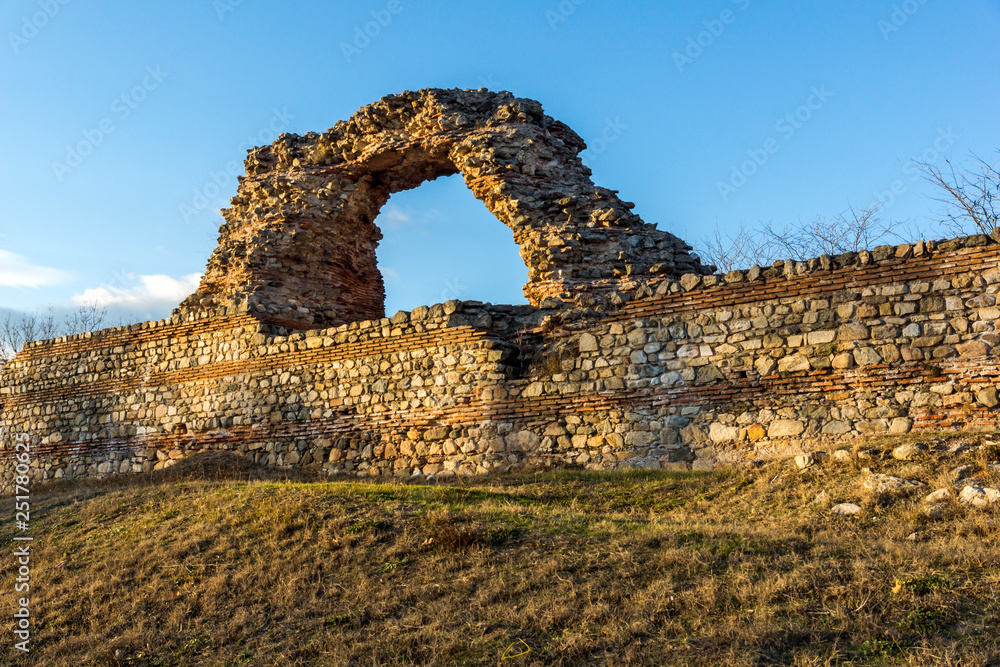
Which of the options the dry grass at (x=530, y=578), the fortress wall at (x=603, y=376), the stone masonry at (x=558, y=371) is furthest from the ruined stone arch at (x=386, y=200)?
the dry grass at (x=530, y=578)

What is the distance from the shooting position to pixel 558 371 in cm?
895

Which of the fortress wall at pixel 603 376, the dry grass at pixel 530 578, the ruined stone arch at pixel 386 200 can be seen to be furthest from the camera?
the ruined stone arch at pixel 386 200

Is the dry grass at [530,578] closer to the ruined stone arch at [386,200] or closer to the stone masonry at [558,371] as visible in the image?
the stone masonry at [558,371]

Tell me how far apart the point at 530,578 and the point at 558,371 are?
15.8 ft

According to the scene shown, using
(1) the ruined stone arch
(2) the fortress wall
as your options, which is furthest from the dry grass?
(1) the ruined stone arch

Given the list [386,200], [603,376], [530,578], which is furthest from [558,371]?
[386,200]

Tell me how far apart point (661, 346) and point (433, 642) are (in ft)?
18.9

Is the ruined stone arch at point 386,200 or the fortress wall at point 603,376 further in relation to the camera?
the ruined stone arch at point 386,200

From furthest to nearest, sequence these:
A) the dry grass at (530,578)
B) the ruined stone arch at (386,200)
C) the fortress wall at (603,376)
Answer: the ruined stone arch at (386,200)
the fortress wall at (603,376)
the dry grass at (530,578)

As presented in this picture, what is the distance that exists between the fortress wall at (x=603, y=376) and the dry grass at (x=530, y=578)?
1.05 m

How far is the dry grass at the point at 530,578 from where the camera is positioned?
336 cm

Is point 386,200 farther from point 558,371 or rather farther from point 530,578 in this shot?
point 530,578

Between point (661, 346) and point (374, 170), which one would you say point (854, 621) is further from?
point (374, 170)

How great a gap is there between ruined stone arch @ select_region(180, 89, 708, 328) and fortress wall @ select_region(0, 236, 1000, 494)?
1.12 meters
